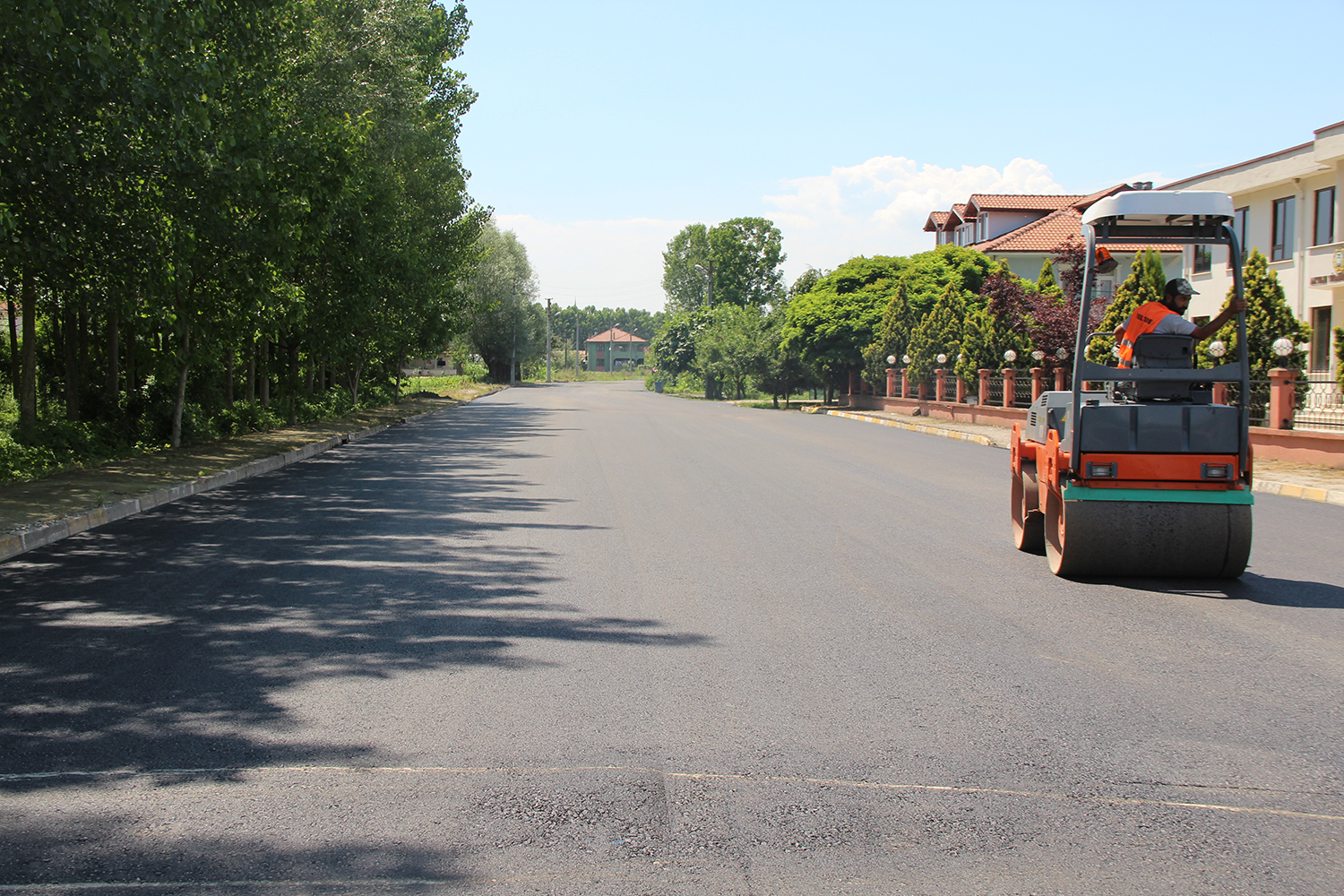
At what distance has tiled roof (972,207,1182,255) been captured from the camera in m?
49.3

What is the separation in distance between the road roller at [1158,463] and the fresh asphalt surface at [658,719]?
1.03 ft

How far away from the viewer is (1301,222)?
28.9m

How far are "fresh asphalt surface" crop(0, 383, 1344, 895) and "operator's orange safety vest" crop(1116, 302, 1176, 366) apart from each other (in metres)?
1.83

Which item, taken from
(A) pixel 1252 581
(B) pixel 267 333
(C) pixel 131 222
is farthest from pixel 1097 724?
(B) pixel 267 333

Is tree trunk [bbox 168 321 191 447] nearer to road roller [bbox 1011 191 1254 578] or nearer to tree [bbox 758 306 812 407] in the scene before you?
road roller [bbox 1011 191 1254 578]

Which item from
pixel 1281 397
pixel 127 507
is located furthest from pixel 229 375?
pixel 1281 397

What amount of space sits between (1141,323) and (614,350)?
187620mm

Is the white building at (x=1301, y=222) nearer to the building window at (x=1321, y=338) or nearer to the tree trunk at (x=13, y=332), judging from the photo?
the building window at (x=1321, y=338)

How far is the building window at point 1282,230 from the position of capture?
29.8 metres

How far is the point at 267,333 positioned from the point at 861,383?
29.9 m

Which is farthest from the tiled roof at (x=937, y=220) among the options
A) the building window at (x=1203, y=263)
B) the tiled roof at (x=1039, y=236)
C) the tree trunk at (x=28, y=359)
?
the tree trunk at (x=28, y=359)

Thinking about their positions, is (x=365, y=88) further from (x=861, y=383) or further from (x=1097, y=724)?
(x=861, y=383)

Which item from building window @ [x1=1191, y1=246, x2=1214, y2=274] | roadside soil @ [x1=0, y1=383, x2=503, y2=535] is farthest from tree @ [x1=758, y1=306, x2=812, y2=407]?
roadside soil @ [x1=0, y1=383, x2=503, y2=535]

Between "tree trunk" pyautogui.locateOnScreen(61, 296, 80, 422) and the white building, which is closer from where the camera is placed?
"tree trunk" pyautogui.locateOnScreen(61, 296, 80, 422)
